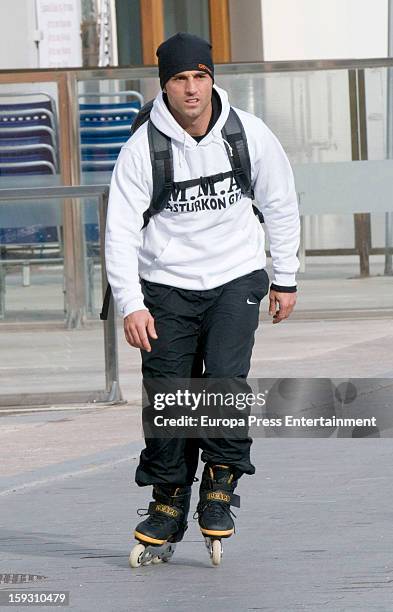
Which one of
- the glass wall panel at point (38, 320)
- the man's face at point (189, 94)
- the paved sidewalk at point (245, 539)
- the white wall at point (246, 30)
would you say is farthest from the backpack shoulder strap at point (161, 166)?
the white wall at point (246, 30)

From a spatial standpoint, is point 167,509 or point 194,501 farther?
point 194,501

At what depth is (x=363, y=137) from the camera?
13.8m

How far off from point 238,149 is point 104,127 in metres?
8.01

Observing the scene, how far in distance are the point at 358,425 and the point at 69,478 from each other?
204cm

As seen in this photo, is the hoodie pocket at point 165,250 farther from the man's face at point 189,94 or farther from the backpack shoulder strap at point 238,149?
the man's face at point 189,94

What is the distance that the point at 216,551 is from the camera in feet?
18.9

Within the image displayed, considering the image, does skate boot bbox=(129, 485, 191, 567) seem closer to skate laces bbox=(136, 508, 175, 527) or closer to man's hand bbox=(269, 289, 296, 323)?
skate laces bbox=(136, 508, 175, 527)

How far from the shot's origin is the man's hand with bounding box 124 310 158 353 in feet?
18.4

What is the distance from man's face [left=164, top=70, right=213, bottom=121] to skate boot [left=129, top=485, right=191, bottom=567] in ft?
4.11

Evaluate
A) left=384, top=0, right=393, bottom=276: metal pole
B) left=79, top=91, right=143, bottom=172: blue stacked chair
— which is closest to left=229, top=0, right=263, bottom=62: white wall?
left=384, top=0, right=393, bottom=276: metal pole

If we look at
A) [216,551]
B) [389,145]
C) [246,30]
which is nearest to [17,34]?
[246,30]

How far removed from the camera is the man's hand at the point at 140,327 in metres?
5.62

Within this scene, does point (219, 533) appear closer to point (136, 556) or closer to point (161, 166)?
point (136, 556)

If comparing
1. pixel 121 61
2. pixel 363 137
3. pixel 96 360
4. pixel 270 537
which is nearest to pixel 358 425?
pixel 96 360
